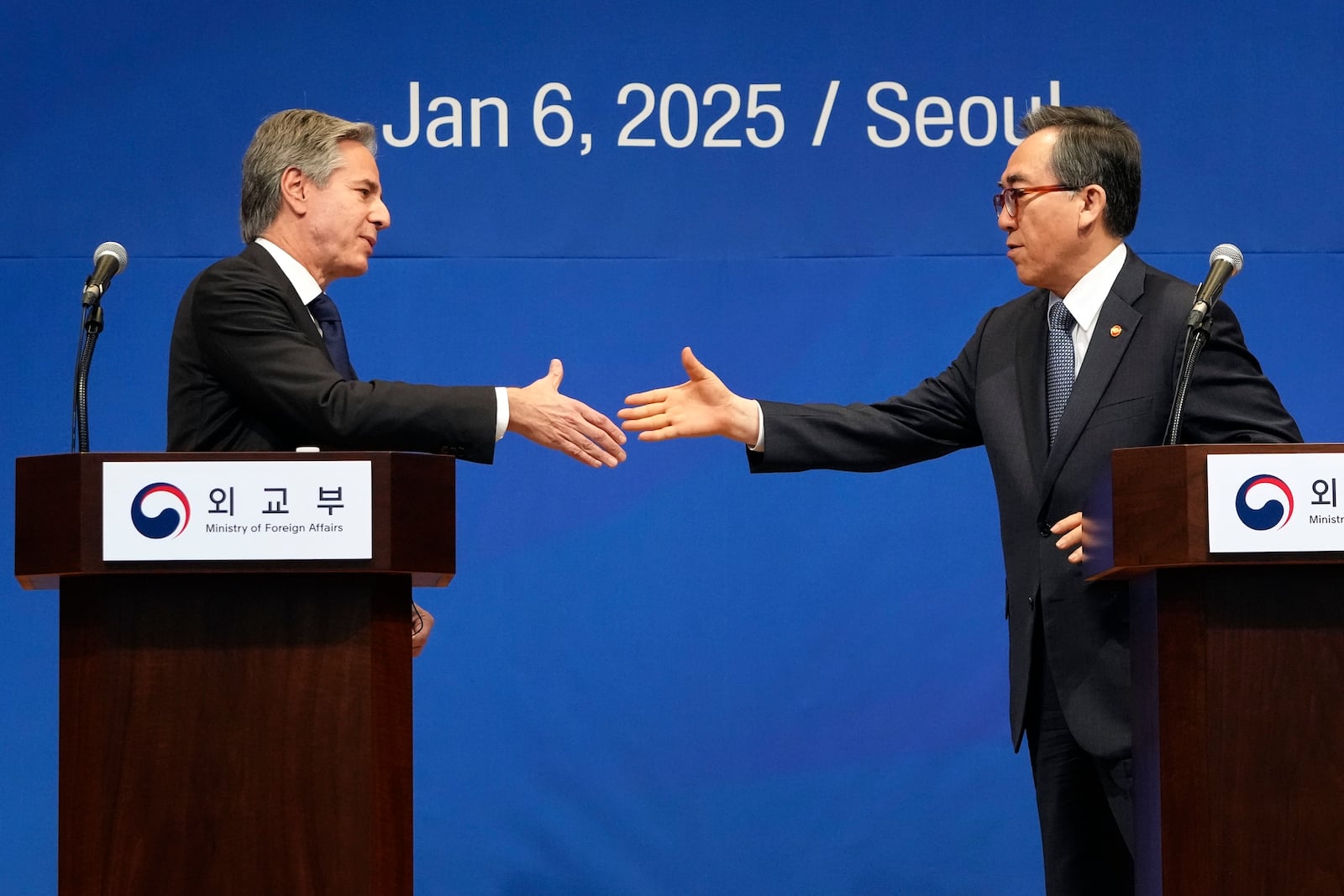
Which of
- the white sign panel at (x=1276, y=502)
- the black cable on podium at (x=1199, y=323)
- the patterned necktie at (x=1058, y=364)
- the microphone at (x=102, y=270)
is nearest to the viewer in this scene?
the white sign panel at (x=1276, y=502)

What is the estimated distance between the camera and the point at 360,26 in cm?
376

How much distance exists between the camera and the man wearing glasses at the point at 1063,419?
94.9 inches

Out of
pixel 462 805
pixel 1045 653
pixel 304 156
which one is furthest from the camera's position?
pixel 462 805

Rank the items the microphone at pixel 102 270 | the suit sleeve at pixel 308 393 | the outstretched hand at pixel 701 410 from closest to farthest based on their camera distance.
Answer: the microphone at pixel 102 270, the suit sleeve at pixel 308 393, the outstretched hand at pixel 701 410

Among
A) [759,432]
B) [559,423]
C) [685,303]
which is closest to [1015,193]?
[759,432]

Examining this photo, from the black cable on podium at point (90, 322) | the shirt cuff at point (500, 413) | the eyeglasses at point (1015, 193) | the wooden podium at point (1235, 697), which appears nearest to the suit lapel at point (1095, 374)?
the eyeglasses at point (1015, 193)

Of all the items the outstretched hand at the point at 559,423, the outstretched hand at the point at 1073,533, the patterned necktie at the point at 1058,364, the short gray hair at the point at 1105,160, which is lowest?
the outstretched hand at the point at 1073,533

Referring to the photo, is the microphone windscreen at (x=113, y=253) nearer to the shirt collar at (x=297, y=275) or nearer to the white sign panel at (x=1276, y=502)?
the shirt collar at (x=297, y=275)

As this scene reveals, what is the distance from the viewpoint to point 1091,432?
8.21 ft

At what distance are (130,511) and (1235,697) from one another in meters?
1.44

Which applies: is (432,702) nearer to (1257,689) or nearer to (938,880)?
(938,880)

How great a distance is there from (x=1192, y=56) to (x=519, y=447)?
6.51 feet

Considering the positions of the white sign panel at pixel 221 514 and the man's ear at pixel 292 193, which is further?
the man's ear at pixel 292 193

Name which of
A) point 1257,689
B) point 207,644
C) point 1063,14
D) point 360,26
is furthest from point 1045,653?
point 360,26
